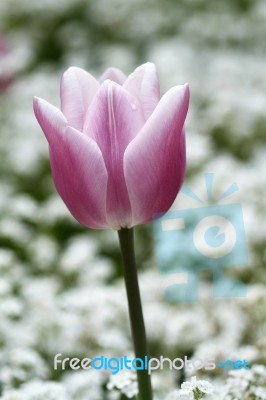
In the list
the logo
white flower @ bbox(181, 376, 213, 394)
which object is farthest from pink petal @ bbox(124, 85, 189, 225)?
the logo

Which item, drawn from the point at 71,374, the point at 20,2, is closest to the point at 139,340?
the point at 71,374

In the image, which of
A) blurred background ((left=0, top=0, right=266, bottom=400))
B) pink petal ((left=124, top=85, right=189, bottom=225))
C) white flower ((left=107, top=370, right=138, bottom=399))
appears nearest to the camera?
pink petal ((left=124, top=85, right=189, bottom=225))

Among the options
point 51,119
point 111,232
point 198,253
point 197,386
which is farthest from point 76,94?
point 111,232

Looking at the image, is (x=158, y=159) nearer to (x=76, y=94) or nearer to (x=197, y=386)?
(x=76, y=94)

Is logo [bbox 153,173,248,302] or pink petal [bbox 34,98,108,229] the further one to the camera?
logo [bbox 153,173,248,302]

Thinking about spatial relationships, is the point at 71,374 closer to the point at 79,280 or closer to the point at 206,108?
the point at 79,280

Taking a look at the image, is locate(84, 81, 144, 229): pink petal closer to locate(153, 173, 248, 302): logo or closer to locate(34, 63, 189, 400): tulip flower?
locate(34, 63, 189, 400): tulip flower
